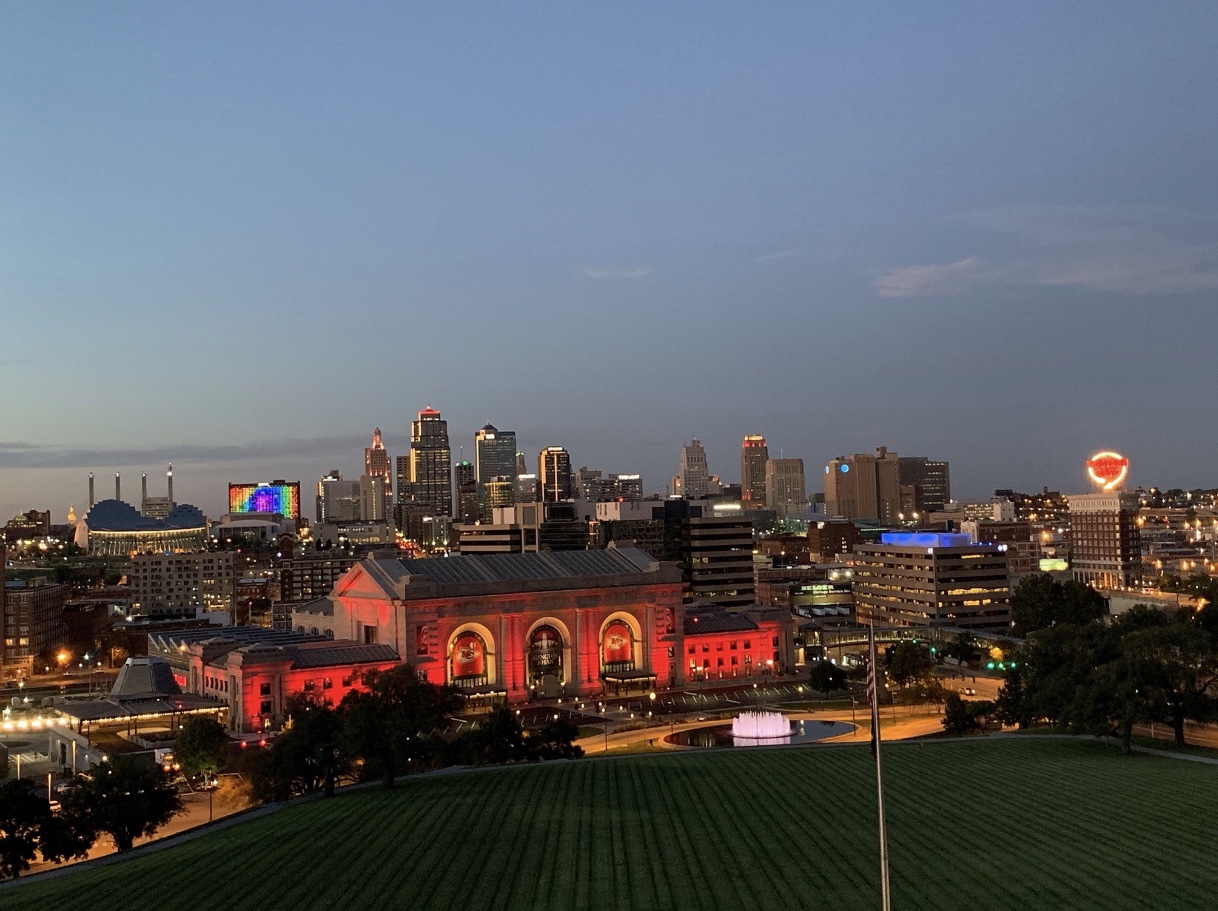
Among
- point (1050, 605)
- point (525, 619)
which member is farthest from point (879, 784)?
point (1050, 605)

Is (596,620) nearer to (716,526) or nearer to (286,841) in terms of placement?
(716,526)

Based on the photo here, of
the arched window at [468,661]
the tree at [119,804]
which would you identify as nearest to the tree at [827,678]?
the arched window at [468,661]

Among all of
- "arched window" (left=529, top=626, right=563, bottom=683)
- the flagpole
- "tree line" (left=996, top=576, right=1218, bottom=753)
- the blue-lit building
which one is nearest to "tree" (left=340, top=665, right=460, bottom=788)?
the flagpole

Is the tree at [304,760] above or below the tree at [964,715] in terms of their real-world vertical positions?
above

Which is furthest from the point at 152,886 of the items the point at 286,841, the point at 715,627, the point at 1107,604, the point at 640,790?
the point at 1107,604

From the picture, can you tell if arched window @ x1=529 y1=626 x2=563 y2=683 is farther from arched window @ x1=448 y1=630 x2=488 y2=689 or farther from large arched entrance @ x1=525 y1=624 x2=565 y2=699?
arched window @ x1=448 y1=630 x2=488 y2=689

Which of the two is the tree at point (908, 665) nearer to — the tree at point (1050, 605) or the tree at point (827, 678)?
the tree at point (827, 678)
